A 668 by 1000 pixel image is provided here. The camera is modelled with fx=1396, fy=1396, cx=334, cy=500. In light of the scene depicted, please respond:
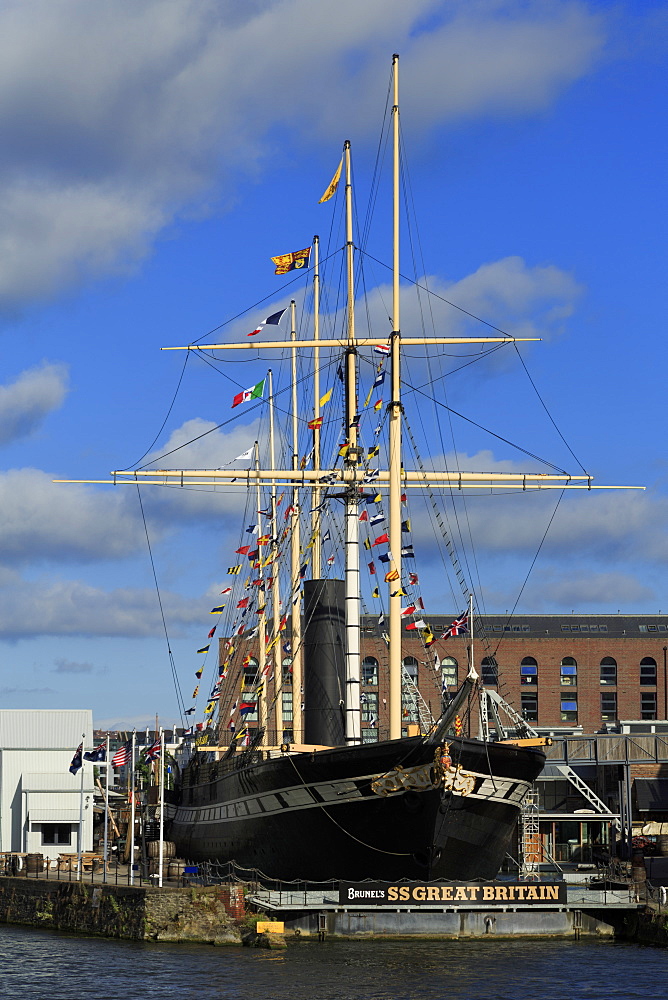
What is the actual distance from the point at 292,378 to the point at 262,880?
2729cm

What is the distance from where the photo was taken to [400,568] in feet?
140

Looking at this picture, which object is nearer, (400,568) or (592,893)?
(592,893)

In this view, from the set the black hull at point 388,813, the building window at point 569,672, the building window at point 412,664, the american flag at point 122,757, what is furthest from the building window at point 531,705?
the black hull at point 388,813

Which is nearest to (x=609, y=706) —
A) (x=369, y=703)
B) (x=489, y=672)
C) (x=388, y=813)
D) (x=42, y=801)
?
(x=489, y=672)

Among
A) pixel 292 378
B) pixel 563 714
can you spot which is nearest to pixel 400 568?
pixel 292 378

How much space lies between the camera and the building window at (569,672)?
97.6 m

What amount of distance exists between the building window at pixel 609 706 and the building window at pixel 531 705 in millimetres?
4629

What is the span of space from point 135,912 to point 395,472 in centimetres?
1507

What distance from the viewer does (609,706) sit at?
97.0 metres

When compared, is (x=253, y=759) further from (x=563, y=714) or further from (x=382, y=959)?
(x=563, y=714)

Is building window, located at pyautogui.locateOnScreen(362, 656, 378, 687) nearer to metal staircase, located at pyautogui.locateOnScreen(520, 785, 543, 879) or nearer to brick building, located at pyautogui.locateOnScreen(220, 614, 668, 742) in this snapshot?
brick building, located at pyautogui.locateOnScreen(220, 614, 668, 742)

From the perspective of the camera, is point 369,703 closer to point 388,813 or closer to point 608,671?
point 608,671

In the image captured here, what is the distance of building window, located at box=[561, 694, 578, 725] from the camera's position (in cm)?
9656

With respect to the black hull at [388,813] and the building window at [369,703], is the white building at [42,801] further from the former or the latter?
the building window at [369,703]
